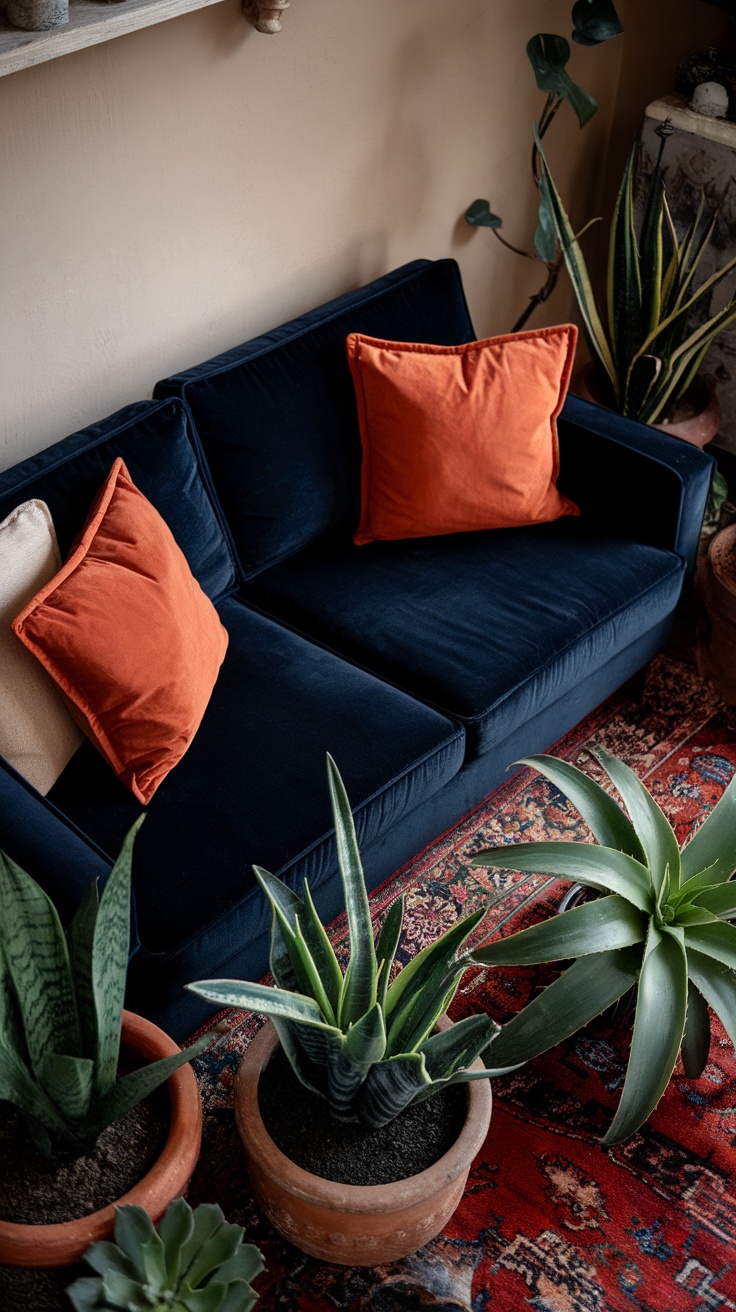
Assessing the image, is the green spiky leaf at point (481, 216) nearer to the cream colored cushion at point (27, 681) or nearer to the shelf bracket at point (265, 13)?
the shelf bracket at point (265, 13)

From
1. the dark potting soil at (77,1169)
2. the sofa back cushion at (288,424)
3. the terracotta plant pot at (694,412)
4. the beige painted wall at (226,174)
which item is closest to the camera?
the dark potting soil at (77,1169)

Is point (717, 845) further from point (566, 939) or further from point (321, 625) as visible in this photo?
point (321, 625)

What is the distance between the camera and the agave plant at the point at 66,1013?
1.46 meters

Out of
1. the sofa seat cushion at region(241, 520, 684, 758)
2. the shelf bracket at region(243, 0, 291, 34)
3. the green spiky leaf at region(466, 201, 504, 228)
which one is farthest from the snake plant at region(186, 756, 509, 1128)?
the green spiky leaf at region(466, 201, 504, 228)

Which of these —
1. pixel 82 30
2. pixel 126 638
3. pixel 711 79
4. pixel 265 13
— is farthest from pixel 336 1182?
pixel 711 79

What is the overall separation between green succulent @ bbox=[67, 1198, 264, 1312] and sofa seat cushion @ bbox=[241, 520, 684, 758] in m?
1.01

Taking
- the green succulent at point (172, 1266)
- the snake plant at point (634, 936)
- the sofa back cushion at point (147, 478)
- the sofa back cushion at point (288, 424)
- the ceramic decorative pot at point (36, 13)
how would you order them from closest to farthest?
the green succulent at point (172, 1266) → the snake plant at point (634, 936) → the ceramic decorative pot at point (36, 13) → the sofa back cushion at point (147, 478) → the sofa back cushion at point (288, 424)

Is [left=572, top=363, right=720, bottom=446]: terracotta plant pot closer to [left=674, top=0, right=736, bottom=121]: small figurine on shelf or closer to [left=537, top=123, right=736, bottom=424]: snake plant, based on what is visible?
[left=537, top=123, right=736, bottom=424]: snake plant

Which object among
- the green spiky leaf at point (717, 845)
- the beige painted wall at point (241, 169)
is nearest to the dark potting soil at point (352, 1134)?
the green spiky leaf at point (717, 845)

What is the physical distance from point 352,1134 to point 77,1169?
367mm

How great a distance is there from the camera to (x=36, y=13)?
72.2 inches

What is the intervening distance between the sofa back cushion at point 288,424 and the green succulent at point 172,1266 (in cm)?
134

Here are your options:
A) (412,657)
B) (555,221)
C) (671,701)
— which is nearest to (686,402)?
(555,221)

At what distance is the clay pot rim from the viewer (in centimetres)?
156
